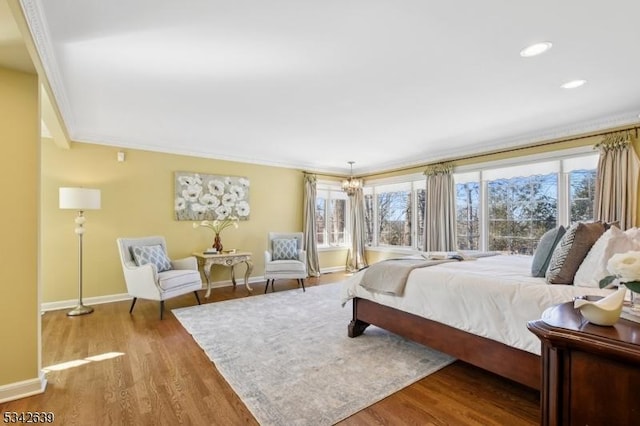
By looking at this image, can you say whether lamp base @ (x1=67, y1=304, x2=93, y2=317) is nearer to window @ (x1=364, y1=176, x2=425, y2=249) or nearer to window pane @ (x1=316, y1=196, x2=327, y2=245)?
window pane @ (x1=316, y1=196, x2=327, y2=245)

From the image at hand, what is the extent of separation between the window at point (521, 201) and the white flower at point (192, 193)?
4570mm

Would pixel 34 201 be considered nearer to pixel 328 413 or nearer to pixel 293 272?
pixel 328 413

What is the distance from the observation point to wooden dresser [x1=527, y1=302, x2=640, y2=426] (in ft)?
2.72

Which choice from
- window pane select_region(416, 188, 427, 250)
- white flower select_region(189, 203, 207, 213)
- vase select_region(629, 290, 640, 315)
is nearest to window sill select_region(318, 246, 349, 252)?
window pane select_region(416, 188, 427, 250)

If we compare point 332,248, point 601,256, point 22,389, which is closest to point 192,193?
point 332,248

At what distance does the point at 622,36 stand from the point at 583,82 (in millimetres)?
771

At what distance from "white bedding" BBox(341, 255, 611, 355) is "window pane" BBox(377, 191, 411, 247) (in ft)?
11.7

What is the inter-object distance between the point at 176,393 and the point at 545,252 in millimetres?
2918


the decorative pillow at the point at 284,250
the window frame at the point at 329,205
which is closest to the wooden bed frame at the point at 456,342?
the decorative pillow at the point at 284,250

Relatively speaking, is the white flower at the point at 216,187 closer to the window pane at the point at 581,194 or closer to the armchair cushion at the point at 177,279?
the armchair cushion at the point at 177,279

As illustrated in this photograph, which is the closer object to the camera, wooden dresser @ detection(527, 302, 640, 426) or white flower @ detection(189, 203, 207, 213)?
wooden dresser @ detection(527, 302, 640, 426)

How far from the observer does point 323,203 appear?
6.96 m

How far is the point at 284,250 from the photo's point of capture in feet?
17.3

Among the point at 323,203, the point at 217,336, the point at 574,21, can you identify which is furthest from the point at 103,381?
the point at 323,203
